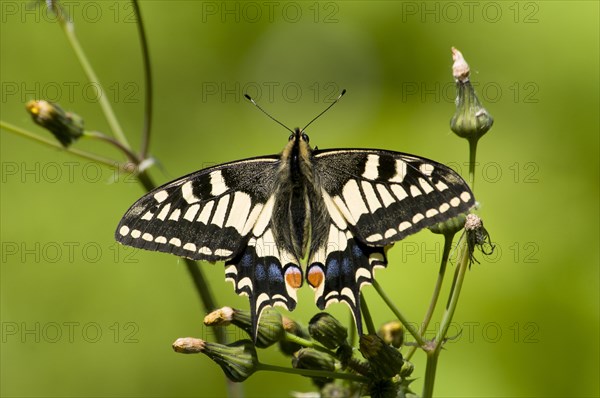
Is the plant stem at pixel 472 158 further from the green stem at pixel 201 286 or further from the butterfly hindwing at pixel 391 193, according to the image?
the green stem at pixel 201 286

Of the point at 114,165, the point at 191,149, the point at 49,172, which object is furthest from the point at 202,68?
the point at 114,165

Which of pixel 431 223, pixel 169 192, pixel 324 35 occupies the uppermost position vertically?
pixel 324 35

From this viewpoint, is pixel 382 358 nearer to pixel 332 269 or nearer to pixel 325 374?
pixel 325 374

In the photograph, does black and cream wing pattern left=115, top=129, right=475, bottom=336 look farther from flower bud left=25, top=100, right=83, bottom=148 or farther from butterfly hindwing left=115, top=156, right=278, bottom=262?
flower bud left=25, top=100, right=83, bottom=148

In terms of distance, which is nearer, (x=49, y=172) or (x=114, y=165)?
(x=114, y=165)

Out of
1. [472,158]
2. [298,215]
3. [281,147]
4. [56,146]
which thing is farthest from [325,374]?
[281,147]

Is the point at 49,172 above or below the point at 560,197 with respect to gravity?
above

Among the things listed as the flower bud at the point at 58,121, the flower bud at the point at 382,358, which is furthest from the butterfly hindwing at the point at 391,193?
the flower bud at the point at 58,121

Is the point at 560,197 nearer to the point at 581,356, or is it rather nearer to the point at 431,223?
the point at 581,356
